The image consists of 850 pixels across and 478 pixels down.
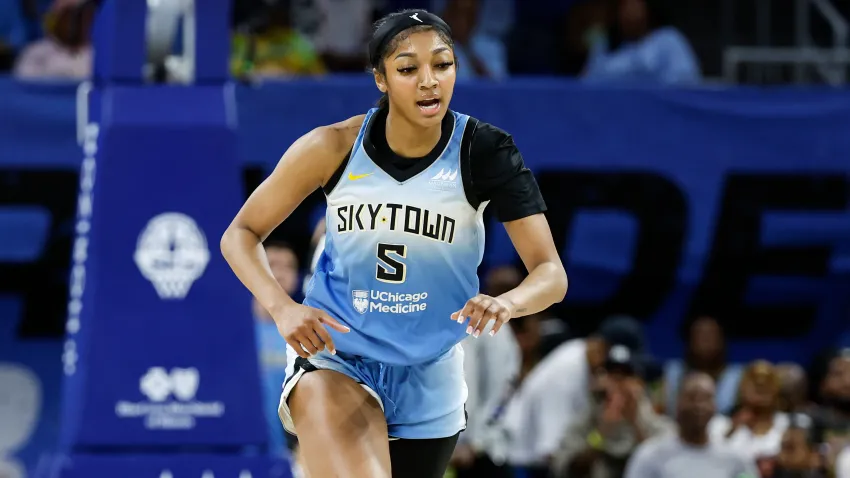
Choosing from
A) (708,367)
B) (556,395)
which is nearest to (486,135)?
(556,395)

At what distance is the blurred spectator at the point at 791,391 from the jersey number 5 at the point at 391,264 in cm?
516

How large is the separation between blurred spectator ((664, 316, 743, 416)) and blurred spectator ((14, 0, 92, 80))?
4247mm

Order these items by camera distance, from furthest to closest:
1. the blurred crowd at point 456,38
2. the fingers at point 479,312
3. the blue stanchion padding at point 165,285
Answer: the blurred crowd at point 456,38 < the blue stanchion padding at point 165,285 < the fingers at point 479,312

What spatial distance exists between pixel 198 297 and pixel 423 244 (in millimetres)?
2039

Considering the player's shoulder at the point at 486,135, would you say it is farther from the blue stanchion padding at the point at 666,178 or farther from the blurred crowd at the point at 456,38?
the blurred crowd at the point at 456,38

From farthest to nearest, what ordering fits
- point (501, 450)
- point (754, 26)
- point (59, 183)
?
point (754, 26), point (59, 183), point (501, 450)

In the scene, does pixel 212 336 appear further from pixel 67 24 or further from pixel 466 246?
pixel 67 24

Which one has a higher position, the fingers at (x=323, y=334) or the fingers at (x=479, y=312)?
the fingers at (x=479, y=312)

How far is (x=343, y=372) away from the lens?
4156 millimetres

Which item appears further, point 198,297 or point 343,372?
point 198,297

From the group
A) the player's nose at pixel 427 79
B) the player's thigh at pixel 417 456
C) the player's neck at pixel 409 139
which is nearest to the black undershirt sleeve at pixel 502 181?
the player's neck at pixel 409 139

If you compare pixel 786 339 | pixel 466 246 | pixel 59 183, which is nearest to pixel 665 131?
pixel 786 339

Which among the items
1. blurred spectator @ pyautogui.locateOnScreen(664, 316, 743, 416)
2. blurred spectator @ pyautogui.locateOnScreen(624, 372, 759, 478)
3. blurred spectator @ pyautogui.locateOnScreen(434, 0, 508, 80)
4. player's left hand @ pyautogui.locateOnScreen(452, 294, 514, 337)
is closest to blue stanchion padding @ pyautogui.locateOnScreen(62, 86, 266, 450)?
player's left hand @ pyautogui.locateOnScreen(452, 294, 514, 337)

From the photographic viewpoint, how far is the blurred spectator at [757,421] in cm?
841
